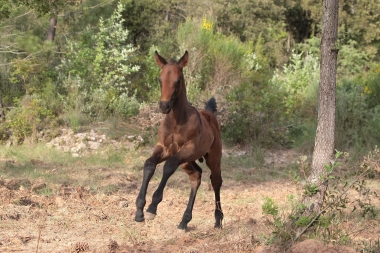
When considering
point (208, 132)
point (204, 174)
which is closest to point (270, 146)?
point (204, 174)

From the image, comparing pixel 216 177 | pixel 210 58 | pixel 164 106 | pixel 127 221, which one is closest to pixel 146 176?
pixel 164 106

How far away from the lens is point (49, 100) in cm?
1499

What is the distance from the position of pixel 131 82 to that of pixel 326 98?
497 inches

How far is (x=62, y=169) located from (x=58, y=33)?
9556 millimetres

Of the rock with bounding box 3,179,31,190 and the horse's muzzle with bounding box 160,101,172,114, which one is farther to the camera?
the rock with bounding box 3,179,31,190

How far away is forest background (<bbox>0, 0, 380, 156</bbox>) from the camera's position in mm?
13793

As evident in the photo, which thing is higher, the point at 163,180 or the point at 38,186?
the point at 163,180

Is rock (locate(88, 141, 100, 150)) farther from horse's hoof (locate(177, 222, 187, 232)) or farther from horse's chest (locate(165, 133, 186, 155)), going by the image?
horse's chest (locate(165, 133, 186, 155))

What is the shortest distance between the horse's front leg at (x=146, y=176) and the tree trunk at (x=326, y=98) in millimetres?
1856

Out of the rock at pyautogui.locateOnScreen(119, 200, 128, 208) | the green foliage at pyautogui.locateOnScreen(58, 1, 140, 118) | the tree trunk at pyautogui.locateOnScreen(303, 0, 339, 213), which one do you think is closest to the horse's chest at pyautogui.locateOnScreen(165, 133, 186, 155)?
the tree trunk at pyautogui.locateOnScreen(303, 0, 339, 213)

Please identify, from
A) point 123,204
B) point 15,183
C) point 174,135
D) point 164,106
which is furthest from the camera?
point 15,183

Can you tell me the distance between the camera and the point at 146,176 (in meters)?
6.04

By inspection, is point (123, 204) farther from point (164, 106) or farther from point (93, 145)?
point (93, 145)

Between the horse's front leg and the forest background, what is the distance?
4087 millimetres
